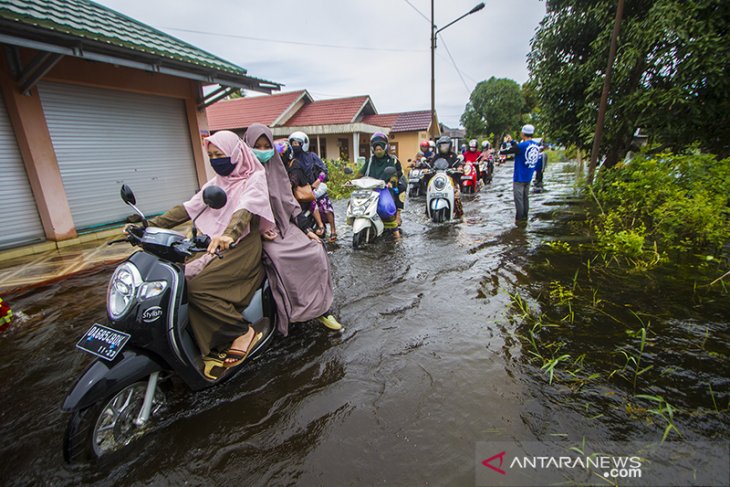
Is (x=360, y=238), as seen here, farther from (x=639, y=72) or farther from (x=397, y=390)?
(x=639, y=72)

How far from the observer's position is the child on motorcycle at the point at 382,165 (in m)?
6.04

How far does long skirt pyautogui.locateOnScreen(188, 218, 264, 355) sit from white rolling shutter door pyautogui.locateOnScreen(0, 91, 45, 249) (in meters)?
6.11

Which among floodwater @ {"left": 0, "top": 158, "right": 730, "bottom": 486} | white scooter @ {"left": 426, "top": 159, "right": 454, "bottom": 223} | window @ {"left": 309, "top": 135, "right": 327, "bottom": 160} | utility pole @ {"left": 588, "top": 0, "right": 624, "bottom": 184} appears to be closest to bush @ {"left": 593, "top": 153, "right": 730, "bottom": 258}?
floodwater @ {"left": 0, "top": 158, "right": 730, "bottom": 486}

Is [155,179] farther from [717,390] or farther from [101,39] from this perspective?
[717,390]

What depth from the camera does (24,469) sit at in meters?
1.84

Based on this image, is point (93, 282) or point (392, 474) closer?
point (392, 474)

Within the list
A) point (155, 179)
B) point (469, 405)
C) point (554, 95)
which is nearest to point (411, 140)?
point (554, 95)

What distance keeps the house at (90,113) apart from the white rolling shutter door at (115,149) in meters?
0.02

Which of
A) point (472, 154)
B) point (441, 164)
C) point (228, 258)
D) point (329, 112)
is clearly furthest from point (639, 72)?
point (329, 112)

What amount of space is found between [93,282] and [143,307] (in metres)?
3.57

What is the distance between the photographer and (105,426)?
190 cm

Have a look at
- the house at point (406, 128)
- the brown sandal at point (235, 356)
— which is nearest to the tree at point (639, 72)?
the brown sandal at point (235, 356)

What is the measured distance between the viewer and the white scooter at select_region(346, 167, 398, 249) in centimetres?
568

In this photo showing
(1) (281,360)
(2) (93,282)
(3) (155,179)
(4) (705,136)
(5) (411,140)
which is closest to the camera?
(1) (281,360)
